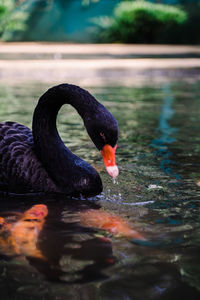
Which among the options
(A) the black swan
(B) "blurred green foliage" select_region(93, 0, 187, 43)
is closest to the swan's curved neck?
(A) the black swan

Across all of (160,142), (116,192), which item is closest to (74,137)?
(160,142)

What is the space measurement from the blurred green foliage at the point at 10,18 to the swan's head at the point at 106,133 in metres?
14.4

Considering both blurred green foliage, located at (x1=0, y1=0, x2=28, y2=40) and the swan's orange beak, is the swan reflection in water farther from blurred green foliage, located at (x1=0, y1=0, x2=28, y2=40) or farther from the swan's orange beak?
blurred green foliage, located at (x1=0, y1=0, x2=28, y2=40)

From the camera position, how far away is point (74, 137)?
14.5ft

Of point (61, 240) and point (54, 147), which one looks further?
point (54, 147)

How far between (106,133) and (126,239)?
1.78 ft

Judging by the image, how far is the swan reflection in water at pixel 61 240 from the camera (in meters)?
1.85

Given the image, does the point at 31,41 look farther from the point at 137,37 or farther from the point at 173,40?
the point at 173,40

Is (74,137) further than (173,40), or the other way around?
(173,40)

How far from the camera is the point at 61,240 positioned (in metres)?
2.13

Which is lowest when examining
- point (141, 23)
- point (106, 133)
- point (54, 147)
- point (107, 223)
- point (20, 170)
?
point (107, 223)

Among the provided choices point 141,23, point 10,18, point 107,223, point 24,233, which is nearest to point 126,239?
point 107,223

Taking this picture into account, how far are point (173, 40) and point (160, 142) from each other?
536 inches

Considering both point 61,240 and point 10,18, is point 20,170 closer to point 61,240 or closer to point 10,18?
point 61,240
